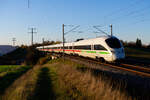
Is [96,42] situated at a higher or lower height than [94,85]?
higher

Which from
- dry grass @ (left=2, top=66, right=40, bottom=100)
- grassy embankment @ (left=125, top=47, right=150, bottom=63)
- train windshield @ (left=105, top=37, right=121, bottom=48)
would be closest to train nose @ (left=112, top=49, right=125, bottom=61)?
train windshield @ (left=105, top=37, right=121, bottom=48)

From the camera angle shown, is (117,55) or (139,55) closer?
(117,55)

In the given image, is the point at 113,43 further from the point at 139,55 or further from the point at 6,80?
the point at 139,55

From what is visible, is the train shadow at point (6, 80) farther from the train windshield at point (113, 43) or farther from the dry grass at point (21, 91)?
the train windshield at point (113, 43)

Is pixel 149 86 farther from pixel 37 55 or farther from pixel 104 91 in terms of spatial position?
pixel 37 55

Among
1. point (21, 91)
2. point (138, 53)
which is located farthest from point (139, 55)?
point (21, 91)

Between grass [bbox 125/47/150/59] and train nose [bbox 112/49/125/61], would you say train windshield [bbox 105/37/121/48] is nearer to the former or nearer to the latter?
train nose [bbox 112/49/125/61]

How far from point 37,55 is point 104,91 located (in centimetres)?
4204

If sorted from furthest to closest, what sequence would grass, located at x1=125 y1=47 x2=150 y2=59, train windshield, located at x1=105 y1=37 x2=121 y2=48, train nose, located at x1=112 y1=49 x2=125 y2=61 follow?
grass, located at x1=125 y1=47 x2=150 y2=59
train windshield, located at x1=105 y1=37 x2=121 y2=48
train nose, located at x1=112 y1=49 x2=125 y2=61

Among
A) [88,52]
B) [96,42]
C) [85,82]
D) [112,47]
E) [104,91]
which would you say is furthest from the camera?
[88,52]

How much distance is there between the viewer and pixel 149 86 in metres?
7.39

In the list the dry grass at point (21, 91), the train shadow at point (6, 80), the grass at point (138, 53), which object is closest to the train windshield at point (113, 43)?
the dry grass at point (21, 91)

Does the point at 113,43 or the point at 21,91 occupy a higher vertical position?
the point at 113,43

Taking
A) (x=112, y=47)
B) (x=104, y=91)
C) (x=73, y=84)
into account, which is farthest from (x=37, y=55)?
(x=104, y=91)
